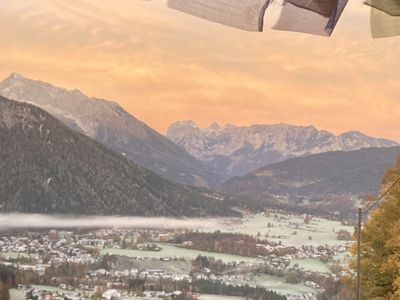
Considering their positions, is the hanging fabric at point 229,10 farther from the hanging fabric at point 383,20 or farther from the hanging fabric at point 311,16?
the hanging fabric at point 383,20

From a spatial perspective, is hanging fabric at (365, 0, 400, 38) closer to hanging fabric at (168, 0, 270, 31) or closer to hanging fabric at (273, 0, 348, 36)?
hanging fabric at (273, 0, 348, 36)

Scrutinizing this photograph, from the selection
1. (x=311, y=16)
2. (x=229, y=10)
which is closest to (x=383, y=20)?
(x=311, y=16)

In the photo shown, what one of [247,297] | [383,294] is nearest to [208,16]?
[383,294]

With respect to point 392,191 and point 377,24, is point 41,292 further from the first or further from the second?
point 377,24

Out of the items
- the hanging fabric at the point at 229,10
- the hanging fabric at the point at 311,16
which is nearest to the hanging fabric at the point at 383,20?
the hanging fabric at the point at 311,16

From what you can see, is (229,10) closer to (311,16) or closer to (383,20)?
(311,16)

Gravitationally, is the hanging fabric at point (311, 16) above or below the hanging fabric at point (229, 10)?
above

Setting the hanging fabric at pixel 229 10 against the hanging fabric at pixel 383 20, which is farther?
the hanging fabric at pixel 383 20
